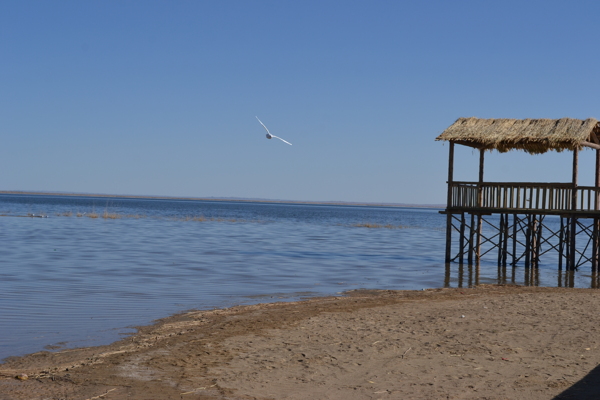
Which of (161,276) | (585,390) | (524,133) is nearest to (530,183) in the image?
(524,133)

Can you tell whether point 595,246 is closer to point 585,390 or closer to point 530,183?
point 530,183

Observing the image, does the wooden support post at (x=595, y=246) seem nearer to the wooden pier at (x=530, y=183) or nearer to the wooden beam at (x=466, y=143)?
the wooden pier at (x=530, y=183)

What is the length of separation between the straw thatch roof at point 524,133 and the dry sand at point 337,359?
9.58 metres

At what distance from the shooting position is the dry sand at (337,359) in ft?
22.6

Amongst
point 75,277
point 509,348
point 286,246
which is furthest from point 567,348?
point 286,246

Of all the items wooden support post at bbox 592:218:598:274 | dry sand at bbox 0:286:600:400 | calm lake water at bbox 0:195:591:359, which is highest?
wooden support post at bbox 592:218:598:274

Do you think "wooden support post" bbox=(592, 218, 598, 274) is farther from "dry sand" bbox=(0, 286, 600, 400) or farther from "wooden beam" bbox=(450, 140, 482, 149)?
"dry sand" bbox=(0, 286, 600, 400)

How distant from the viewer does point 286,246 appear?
31.4 m

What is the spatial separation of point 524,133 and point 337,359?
1482cm

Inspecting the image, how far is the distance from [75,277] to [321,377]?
37.9 feet

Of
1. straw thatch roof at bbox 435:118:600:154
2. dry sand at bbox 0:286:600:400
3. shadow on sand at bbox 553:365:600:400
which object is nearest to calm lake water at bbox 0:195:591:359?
dry sand at bbox 0:286:600:400

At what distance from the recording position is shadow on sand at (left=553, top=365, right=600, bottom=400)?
6.57 metres

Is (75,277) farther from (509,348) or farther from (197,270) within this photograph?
(509,348)

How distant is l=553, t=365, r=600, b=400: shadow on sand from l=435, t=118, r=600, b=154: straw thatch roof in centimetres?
1393
